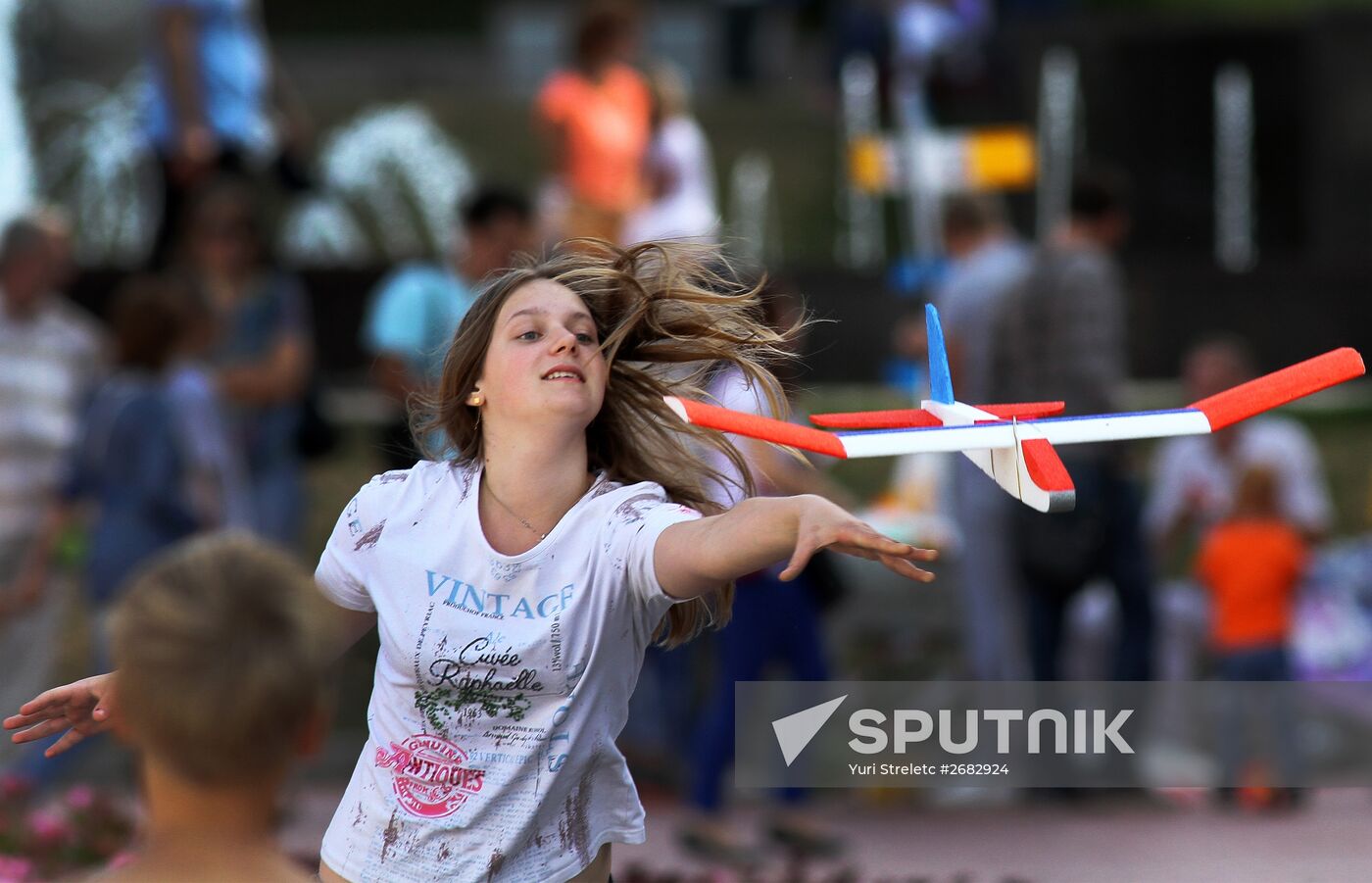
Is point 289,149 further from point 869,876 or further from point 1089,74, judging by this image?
point 1089,74

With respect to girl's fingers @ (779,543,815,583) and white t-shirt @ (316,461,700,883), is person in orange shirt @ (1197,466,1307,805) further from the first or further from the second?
A: girl's fingers @ (779,543,815,583)

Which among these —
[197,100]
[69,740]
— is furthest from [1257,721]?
[197,100]

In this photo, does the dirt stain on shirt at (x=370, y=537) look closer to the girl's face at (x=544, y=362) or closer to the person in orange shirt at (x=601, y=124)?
the girl's face at (x=544, y=362)

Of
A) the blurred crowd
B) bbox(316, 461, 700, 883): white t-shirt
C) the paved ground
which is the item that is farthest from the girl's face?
the blurred crowd

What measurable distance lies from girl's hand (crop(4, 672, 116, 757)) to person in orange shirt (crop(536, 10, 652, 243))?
458cm

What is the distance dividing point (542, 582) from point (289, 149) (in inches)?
217

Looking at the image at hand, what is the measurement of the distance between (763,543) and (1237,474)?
508cm

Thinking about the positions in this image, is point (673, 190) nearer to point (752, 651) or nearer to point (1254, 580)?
point (752, 651)

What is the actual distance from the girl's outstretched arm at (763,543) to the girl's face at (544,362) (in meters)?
0.30

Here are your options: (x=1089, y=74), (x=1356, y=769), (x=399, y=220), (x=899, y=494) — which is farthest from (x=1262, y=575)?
(x=399, y=220)

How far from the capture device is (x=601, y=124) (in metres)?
7.38

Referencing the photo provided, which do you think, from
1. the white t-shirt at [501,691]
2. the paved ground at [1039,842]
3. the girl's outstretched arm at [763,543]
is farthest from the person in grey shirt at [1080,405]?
the girl's outstretched arm at [763,543]

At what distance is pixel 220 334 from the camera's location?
6.39 metres

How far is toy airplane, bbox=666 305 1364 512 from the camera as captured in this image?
7.97ft
